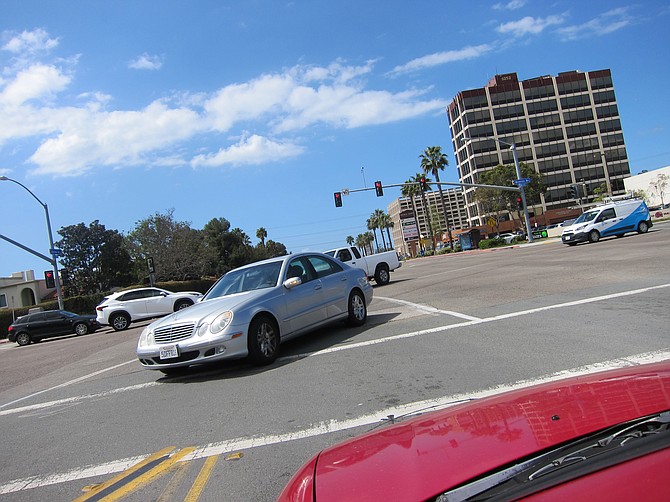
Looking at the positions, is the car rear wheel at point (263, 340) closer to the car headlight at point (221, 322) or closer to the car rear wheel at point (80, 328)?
the car headlight at point (221, 322)

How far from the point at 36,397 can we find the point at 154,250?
5149 cm

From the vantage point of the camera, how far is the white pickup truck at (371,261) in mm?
21172

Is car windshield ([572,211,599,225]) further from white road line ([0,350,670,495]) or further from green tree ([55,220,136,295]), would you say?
green tree ([55,220,136,295])

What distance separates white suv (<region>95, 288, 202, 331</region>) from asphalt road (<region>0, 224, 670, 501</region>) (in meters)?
12.0

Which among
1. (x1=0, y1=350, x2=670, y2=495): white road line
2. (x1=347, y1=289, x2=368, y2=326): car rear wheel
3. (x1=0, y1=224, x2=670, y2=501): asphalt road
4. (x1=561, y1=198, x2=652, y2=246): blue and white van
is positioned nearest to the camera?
(x1=0, y1=224, x2=670, y2=501): asphalt road

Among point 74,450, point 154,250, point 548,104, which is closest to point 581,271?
point 74,450

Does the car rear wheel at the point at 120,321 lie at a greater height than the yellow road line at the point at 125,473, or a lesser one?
greater

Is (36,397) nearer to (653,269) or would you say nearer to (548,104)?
(653,269)

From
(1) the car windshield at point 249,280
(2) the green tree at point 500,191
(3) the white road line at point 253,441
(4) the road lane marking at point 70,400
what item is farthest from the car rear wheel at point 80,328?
(2) the green tree at point 500,191

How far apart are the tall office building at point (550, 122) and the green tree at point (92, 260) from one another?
67451 millimetres

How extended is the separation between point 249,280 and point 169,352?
1.95 meters

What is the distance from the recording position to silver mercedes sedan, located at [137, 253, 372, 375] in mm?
7137

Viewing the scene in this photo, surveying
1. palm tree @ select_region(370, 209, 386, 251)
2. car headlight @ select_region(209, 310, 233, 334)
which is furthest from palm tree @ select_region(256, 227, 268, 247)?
car headlight @ select_region(209, 310, 233, 334)

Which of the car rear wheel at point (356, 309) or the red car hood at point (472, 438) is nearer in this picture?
the red car hood at point (472, 438)
